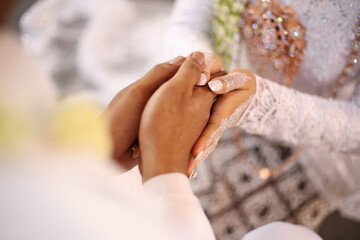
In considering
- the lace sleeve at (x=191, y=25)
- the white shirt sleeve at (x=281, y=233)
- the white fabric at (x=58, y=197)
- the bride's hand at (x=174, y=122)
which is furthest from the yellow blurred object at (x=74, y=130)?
the lace sleeve at (x=191, y=25)

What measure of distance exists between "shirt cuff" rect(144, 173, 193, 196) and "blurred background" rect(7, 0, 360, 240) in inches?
20.5

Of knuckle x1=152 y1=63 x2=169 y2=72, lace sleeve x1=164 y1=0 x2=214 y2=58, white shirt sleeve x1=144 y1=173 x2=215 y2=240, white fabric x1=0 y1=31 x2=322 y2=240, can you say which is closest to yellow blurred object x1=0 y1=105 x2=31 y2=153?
white fabric x1=0 y1=31 x2=322 y2=240

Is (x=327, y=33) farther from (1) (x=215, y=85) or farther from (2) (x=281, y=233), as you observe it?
(2) (x=281, y=233)

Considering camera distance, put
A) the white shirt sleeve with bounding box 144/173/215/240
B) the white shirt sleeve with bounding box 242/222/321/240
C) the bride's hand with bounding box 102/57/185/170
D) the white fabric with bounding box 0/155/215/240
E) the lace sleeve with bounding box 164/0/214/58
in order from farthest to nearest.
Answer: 1. the lace sleeve with bounding box 164/0/214/58
2. the white shirt sleeve with bounding box 242/222/321/240
3. the bride's hand with bounding box 102/57/185/170
4. the white shirt sleeve with bounding box 144/173/215/240
5. the white fabric with bounding box 0/155/215/240

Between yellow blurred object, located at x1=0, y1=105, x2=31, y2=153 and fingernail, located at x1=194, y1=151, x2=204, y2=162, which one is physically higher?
yellow blurred object, located at x1=0, y1=105, x2=31, y2=153

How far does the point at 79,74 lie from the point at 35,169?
900 mm

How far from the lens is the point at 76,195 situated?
0.30 meters

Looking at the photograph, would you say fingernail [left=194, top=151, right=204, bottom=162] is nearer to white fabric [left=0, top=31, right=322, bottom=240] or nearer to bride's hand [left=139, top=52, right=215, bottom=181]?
bride's hand [left=139, top=52, right=215, bottom=181]

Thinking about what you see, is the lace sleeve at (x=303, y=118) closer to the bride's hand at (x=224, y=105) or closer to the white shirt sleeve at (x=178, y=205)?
the bride's hand at (x=224, y=105)

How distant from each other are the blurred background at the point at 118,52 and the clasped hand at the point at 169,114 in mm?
404

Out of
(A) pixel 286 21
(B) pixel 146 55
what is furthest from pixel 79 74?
(A) pixel 286 21

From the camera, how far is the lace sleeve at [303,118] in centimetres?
70

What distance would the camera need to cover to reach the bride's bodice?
2.23ft

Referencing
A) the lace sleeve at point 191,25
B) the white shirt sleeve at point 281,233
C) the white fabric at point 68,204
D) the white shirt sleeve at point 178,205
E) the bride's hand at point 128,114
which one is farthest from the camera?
the lace sleeve at point 191,25
